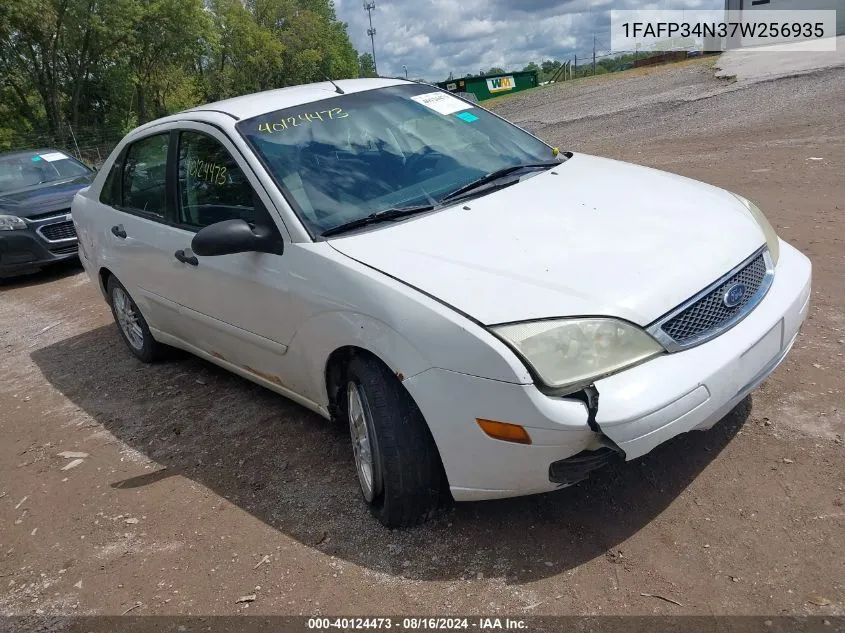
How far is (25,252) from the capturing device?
29.2ft

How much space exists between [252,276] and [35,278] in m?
7.58

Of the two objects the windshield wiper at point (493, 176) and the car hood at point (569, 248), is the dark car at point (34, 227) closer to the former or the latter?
the windshield wiper at point (493, 176)

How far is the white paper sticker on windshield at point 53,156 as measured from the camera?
1064 centimetres

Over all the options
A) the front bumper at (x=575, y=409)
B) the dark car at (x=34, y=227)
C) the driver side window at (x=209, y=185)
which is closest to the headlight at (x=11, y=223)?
the dark car at (x=34, y=227)

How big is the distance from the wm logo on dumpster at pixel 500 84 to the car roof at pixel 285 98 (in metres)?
38.5

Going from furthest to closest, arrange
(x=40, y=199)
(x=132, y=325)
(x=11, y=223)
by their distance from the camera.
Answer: (x=40, y=199) → (x=11, y=223) → (x=132, y=325)

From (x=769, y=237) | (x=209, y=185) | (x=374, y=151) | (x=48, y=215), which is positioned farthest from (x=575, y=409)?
(x=48, y=215)

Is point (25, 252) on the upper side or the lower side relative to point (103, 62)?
lower

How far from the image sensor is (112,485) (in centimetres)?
378

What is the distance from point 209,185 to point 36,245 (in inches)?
246

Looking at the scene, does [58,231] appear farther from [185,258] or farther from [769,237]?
[769,237]

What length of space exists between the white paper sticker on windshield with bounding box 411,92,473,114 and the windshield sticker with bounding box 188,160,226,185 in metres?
1.18

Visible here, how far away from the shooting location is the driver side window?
139 inches

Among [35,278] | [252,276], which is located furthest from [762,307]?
[35,278]
